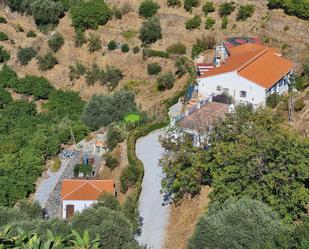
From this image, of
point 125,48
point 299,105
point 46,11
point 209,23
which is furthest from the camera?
point 46,11

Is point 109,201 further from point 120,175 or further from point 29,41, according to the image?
point 29,41

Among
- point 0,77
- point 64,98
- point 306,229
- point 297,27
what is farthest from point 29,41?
point 306,229

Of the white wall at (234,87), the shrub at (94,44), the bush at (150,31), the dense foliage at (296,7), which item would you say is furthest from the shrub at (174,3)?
the white wall at (234,87)

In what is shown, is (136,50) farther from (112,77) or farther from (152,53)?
(112,77)

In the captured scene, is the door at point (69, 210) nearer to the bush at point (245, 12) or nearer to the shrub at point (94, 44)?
the shrub at point (94, 44)

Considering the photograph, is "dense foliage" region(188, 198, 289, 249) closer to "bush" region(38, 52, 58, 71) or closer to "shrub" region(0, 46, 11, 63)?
"bush" region(38, 52, 58, 71)

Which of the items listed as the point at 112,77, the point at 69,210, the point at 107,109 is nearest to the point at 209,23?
the point at 112,77
